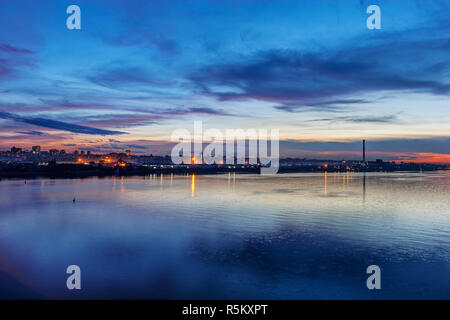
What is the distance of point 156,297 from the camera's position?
1266cm

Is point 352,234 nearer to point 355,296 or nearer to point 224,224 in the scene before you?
point 224,224

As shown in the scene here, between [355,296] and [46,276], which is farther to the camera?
[46,276]

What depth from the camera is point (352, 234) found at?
76.5 feet
